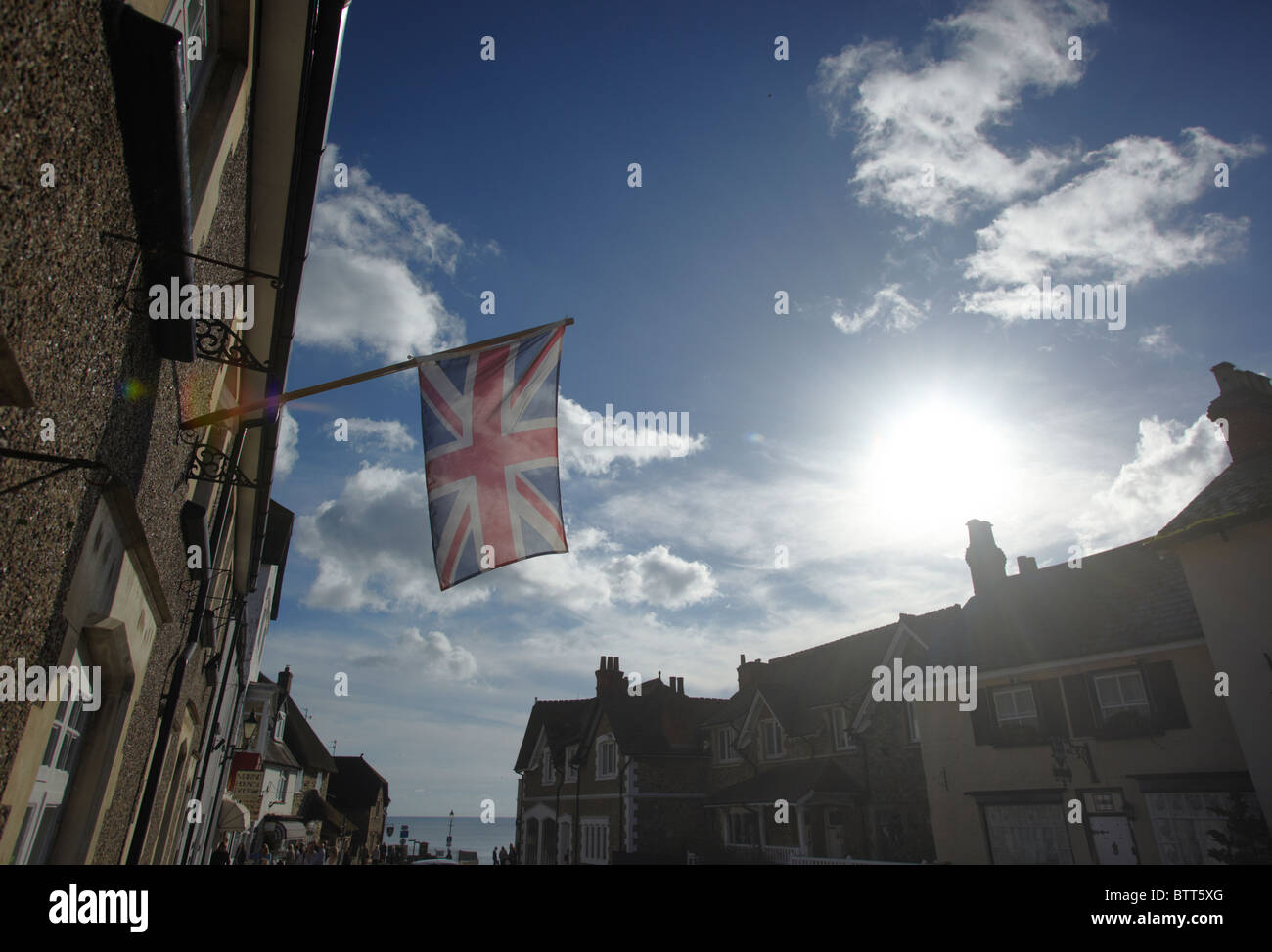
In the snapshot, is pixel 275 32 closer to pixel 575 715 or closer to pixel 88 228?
pixel 88 228

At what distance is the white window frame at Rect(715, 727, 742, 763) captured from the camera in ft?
112

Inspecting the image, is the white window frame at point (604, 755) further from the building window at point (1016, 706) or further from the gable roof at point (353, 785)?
the gable roof at point (353, 785)

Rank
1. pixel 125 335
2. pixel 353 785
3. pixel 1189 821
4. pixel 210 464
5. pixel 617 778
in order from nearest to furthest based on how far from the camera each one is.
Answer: pixel 125 335 < pixel 210 464 < pixel 1189 821 < pixel 617 778 < pixel 353 785

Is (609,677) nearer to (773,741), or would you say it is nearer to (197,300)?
(773,741)

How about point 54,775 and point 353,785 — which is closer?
point 54,775

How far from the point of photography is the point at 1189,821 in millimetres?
16125

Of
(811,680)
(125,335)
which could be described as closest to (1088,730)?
(811,680)

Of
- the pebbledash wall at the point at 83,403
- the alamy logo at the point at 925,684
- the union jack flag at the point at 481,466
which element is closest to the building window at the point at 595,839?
the alamy logo at the point at 925,684

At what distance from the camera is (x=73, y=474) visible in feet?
10.2

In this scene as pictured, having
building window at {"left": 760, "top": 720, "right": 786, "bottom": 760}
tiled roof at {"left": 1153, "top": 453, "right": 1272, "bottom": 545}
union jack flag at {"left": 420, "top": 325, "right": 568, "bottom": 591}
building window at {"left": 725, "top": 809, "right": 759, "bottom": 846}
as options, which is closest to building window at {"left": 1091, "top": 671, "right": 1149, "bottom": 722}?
tiled roof at {"left": 1153, "top": 453, "right": 1272, "bottom": 545}

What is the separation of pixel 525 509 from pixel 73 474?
10.9 feet

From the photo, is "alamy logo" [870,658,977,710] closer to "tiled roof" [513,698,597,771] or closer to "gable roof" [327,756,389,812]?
"tiled roof" [513,698,597,771]

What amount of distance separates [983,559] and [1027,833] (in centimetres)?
938
